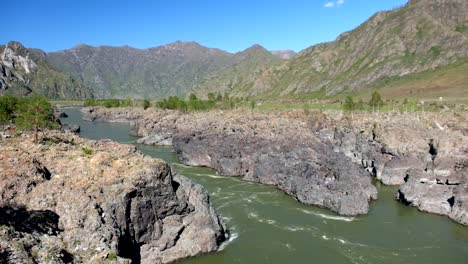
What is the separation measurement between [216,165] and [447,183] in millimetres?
43192

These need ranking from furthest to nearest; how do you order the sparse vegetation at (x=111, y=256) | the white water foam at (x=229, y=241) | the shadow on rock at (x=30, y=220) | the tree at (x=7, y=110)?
the tree at (x=7, y=110) < the white water foam at (x=229, y=241) < the shadow on rock at (x=30, y=220) < the sparse vegetation at (x=111, y=256)

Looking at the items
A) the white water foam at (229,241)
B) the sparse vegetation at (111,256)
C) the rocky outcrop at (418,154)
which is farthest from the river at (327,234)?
the sparse vegetation at (111,256)

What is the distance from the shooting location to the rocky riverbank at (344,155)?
2440 inches

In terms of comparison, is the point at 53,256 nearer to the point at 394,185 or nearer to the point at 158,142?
the point at 394,185

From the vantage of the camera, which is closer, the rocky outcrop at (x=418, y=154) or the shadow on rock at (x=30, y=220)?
the shadow on rock at (x=30, y=220)

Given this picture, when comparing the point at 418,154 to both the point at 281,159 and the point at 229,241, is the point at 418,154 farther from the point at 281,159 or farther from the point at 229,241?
the point at 229,241

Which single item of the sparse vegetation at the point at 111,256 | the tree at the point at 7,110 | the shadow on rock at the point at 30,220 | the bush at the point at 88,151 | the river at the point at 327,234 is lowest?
the river at the point at 327,234

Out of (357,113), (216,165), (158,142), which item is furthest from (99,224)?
(357,113)

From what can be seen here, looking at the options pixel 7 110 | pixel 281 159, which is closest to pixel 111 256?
pixel 281 159

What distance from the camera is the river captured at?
4684 cm

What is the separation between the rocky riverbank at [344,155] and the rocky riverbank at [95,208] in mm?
23216

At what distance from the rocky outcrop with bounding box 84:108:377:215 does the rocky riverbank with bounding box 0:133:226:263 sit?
20551mm

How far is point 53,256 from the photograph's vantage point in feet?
93.3

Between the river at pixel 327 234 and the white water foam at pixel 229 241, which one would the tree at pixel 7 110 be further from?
the white water foam at pixel 229 241
